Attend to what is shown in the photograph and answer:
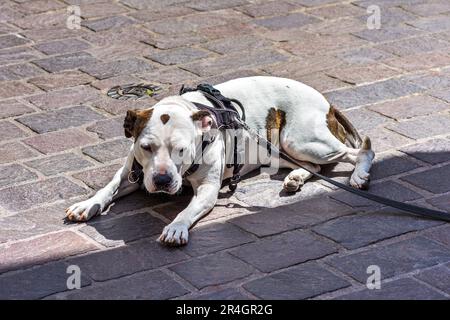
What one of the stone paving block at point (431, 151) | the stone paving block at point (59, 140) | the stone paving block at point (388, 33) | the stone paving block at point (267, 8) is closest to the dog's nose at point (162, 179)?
the stone paving block at point (59, 140)

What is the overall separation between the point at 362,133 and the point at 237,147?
1.14 meters

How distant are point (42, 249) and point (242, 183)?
1.36m

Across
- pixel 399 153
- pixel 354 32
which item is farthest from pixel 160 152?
pixel 354 32

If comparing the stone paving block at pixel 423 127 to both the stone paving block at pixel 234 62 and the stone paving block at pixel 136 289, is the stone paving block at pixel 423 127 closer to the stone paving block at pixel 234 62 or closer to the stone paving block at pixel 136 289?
the stone paving block at pixel 234 62

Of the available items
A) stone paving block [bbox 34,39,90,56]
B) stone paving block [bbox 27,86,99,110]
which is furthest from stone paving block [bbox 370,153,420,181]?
stone paving block [bbox 34,39,90,56]

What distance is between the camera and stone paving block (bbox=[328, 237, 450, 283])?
508 cm

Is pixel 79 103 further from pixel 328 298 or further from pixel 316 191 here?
pixel 328 298

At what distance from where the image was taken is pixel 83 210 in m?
5.62

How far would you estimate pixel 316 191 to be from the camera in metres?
6.02

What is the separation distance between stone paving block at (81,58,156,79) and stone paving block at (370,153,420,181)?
7.60 feet

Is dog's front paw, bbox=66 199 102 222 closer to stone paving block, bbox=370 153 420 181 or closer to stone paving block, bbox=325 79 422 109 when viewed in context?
stone paving block, bbox=370 153 420 181

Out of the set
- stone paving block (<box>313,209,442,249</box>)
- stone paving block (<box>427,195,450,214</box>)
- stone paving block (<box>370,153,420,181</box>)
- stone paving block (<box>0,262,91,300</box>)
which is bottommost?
stone paving block (<box>0,262,91,300</box>)

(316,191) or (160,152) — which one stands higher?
(160,152)

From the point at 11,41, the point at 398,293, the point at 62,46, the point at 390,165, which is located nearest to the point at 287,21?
the point at 62,46
